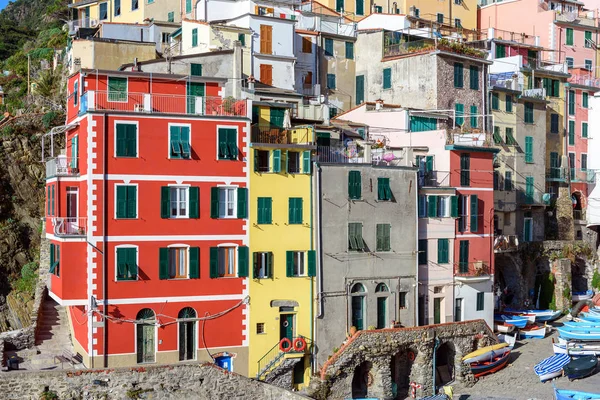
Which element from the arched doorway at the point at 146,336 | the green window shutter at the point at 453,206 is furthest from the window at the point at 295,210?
the green window shutter at the point at 453,206

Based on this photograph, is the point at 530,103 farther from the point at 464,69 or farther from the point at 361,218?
the point at 361,218

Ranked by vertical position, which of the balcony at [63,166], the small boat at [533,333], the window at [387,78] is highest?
the window at [387,78]

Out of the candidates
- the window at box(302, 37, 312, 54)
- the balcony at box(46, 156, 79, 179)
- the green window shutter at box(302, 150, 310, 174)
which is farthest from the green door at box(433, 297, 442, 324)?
the window at box(302, 37, 312, 54)

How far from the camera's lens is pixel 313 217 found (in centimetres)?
4634

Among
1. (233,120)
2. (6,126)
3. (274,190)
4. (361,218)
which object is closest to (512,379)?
(361,218)

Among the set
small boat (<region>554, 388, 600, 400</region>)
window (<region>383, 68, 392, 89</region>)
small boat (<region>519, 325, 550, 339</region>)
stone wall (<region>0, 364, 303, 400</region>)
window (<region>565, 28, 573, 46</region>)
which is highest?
window (<region>565, 28, 573, 46</region>)

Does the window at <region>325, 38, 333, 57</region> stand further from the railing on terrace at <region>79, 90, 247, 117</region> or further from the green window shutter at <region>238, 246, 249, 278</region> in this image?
the green window shutter at <region>238, 246, 249, 278</region>

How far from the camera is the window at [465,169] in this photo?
5338 cm

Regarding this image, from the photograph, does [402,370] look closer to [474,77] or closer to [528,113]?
[474,77]

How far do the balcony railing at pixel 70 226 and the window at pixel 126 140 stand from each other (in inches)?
137

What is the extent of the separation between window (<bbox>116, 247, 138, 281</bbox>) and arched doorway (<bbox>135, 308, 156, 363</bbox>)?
175 centimetres

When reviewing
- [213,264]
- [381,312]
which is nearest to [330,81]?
[381,312]

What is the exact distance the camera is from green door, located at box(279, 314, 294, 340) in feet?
149

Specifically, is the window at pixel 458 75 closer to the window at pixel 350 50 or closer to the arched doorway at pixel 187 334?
the window at pixel 350 50
